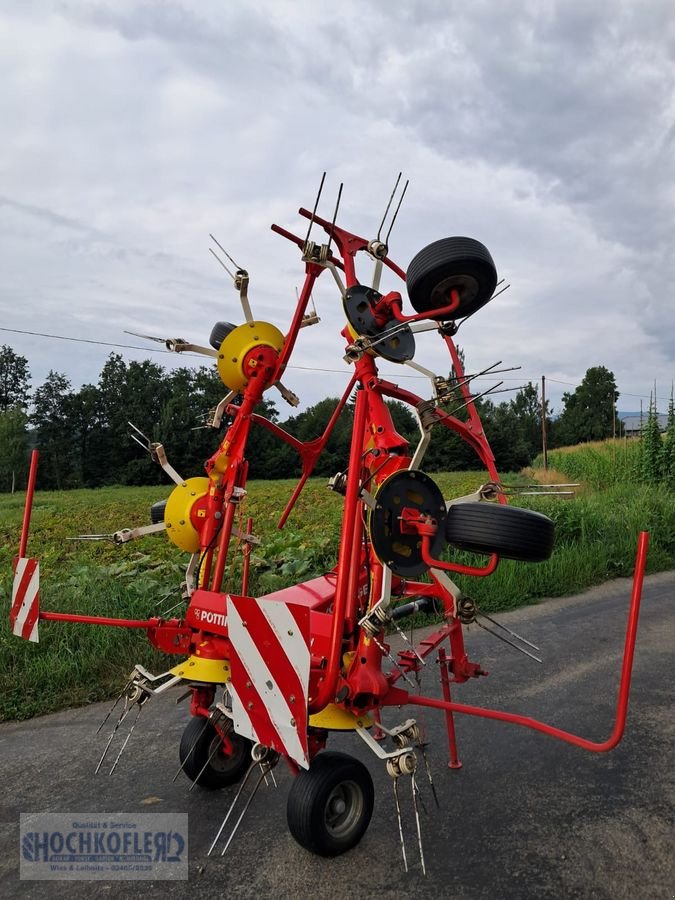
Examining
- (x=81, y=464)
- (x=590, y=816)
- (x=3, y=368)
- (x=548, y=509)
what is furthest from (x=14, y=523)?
Result: (x=3, y=368)

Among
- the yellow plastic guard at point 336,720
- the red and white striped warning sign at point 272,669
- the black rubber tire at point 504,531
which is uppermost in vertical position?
the black rubber tire at point 504,531

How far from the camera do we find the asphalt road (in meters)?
2.52

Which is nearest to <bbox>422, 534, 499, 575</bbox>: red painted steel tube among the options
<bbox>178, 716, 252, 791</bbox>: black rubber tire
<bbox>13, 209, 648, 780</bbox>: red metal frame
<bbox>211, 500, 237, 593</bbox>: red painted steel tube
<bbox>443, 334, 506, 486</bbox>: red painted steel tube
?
<bbox>13, 209, 648, 780</bbox>: red metal frame

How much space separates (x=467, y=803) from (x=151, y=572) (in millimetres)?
4226

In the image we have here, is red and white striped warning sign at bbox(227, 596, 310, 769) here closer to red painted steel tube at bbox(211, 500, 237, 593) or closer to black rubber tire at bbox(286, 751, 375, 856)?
black rubber tire at bbox(286, 751, 375, 856)

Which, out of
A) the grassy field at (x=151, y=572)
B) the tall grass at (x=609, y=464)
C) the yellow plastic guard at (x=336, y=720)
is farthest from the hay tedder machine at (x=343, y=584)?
the tall grass at (x=609, y=464)

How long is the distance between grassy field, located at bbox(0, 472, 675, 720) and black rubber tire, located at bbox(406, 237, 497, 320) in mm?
2265

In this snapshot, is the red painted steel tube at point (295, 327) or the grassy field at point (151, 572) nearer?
the red painted steel tube at point (295, 327)

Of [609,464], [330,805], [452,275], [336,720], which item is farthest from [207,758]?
[609,464]

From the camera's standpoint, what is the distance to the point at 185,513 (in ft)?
11.8

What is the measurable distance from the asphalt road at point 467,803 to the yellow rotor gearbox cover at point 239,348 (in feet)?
6.89

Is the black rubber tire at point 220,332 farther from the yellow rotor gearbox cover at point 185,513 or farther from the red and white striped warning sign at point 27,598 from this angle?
the red and white striped warning sign at point 27,598

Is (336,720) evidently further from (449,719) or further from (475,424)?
(475,424)

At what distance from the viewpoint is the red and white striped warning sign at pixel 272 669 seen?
8.25 feet
